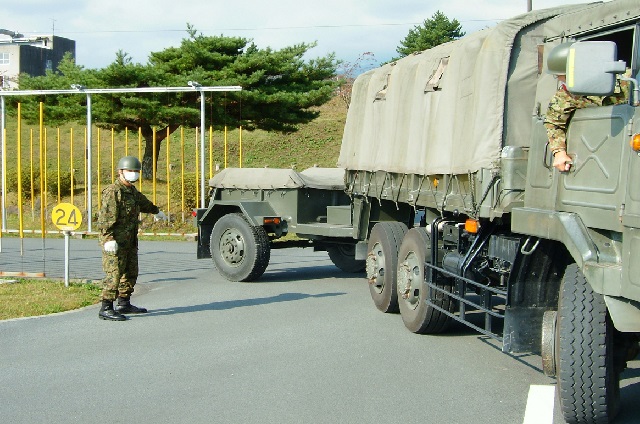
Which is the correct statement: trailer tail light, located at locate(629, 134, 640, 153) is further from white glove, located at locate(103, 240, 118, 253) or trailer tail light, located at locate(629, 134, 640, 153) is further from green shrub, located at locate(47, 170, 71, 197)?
green shrub, located at locate(47, 170, 71, 197)

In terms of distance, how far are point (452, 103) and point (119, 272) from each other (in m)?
4.32

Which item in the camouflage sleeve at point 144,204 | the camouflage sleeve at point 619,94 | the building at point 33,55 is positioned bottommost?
the camouflage sleeve at point 144,204

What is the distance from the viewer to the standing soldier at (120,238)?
10.1 m

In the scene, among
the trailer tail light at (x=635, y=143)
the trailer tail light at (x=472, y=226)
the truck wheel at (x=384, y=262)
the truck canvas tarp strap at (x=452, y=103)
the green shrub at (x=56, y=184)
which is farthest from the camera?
the green shrub at (x=56, y=184)

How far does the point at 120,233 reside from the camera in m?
10.3

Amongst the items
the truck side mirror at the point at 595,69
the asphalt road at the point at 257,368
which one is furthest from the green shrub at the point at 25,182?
the truck side mirror at the point at 595,69

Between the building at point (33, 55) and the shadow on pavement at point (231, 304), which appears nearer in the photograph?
the shadow on pavement at point (231, 304)

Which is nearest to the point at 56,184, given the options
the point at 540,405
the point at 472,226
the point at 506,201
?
the point at 472,226

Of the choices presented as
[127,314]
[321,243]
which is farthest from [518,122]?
[321,243]

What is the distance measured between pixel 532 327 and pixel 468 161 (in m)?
1.97

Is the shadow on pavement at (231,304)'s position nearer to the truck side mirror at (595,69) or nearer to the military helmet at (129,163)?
the military helmet at (129,163)

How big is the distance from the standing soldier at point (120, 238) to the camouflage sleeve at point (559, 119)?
5.66m

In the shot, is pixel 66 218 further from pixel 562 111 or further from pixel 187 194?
pixel 187 194

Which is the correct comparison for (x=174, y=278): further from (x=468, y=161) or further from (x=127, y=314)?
(x=468, y=161)
